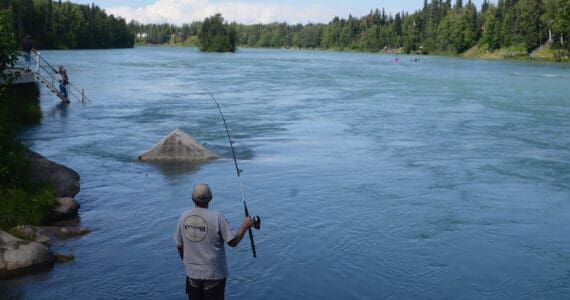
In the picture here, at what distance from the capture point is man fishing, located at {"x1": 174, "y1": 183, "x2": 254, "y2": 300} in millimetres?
7000

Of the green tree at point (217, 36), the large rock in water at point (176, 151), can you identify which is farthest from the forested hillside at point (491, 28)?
the large rock in water at point (176, 151)

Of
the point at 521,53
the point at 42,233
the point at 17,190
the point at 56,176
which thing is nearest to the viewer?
the point at 42,233

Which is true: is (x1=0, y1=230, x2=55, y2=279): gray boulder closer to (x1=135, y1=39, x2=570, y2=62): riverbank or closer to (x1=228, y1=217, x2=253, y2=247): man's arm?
(x1=228, y1=217, x2=253, y2=247): man's arm

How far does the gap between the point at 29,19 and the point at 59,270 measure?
14842cm

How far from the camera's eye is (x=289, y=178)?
18.4 meters

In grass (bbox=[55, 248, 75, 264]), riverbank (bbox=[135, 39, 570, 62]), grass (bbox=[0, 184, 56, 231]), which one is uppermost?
riverbank (bbox=[135, 39, 570, 62])

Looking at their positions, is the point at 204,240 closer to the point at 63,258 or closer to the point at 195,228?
the point at 195,228

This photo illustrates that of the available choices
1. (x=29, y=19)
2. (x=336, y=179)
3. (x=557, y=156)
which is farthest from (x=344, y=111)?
(x=29, y=19)

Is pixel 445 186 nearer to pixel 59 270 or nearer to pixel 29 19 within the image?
pixel 59 270

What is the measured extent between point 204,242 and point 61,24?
6535 inches

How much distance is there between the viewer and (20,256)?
1088 centimetres

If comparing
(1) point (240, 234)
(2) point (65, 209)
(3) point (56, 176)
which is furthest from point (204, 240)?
(3) point (56, 176)

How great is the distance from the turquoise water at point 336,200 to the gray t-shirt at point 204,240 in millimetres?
3236

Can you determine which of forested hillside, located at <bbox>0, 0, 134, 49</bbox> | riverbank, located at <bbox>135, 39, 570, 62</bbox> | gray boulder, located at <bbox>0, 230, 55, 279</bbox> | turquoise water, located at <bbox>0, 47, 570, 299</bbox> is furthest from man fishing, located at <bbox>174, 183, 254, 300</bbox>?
forested hillside, located at <bbox>0, 0, 134, 49</bbox>
